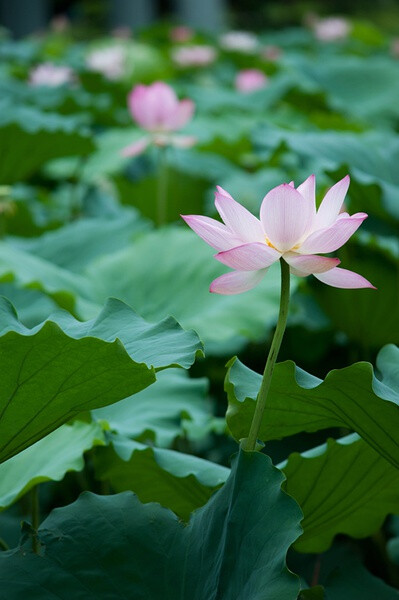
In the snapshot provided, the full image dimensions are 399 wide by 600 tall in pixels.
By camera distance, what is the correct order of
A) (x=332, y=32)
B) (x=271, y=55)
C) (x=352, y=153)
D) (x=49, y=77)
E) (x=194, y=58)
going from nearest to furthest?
(x=352, y=153) → (x=49, y=77) → (x=194, y=58) → (x=271, y=55) → (x=332, y=32)

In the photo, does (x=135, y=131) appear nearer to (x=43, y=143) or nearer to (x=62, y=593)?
(x=43, y=143)

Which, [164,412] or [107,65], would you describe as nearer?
[164,412]

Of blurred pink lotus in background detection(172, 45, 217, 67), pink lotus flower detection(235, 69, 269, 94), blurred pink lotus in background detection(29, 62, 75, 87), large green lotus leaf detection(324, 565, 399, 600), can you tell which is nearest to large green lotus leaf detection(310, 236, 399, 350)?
large green lotus leaf detection(324, 565, 399, 600)

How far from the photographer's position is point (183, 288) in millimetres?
1640

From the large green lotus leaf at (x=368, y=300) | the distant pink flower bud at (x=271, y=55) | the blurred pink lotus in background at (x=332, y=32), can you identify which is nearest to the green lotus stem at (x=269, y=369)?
the large green lotus leaf at (x=368, y=300)

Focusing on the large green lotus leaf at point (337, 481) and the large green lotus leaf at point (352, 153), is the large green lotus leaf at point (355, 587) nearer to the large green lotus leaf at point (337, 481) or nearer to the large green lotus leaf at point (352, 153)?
the large green lotus leaf at point (337, 481)

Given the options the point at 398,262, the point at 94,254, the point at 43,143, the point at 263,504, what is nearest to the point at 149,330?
the point at 263,504

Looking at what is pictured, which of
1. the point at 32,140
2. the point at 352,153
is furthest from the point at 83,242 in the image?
the point at 352,153

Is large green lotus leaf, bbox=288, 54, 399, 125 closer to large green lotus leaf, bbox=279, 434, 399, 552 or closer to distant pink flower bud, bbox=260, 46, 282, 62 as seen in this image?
distant pink flower bud, bbox=260, 46, 282, 62

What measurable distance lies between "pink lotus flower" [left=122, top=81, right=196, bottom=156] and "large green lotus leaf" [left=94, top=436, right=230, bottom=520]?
1030 millimetres

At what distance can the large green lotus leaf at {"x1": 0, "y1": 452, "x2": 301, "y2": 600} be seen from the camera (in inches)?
30.2

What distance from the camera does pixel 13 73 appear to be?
3453 mm

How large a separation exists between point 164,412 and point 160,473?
20 centimetres

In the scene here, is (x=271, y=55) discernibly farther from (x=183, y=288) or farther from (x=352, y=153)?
(x=183, y=288)
